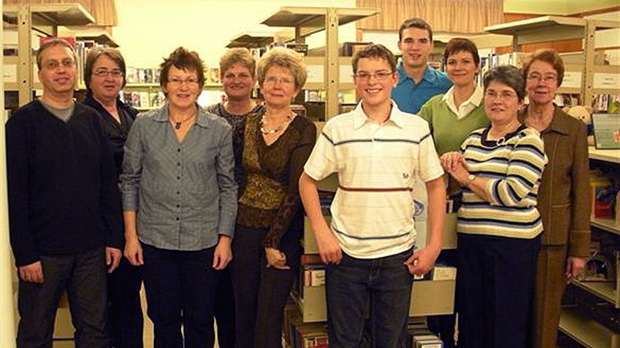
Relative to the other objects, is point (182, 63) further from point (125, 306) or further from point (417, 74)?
point (417, 74)

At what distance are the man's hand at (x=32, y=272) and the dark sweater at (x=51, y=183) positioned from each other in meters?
0.02

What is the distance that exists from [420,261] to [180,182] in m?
0.91

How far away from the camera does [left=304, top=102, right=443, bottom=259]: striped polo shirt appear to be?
6.55ft

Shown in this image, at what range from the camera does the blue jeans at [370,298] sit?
2.04 metres

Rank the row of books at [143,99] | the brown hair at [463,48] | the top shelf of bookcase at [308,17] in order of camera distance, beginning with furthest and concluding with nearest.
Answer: the row of books at [143,99] → the top shelf of bookcase at [308,17] → the brown hair at [463,48]

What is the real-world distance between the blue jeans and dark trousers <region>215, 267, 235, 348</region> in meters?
0.61

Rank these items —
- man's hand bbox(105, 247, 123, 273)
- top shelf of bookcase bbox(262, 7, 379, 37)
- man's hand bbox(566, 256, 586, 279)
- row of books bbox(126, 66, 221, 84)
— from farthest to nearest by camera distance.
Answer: row of books bbox(126, 66, 221, 84)
top shelf of bookcase bbox(262, 7, 379, 37)
man's hand bbox(566, 256, 586, 279)
man's hand bbox(105, 247, 123, 273)

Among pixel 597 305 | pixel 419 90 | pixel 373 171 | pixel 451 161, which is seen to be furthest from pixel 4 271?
pixel 597 305

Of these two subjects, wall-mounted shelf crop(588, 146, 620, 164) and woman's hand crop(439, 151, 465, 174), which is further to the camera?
wall-mounted shelf crop(588, 146, 620, 164)

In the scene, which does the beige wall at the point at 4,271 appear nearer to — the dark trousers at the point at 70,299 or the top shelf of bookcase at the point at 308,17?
the dark trousers at the point at 70,299

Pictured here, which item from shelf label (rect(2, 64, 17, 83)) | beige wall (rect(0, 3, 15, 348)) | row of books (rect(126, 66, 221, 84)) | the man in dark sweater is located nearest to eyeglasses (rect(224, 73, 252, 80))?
the man in dark sweater

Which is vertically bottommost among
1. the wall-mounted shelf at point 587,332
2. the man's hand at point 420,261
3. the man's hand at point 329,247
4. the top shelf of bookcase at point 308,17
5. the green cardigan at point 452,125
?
the wall-mounted shelf at point 587,332

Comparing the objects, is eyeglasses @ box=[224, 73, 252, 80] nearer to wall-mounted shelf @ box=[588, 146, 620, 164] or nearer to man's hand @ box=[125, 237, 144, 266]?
man's hand @ box=[125, 237, 144, 266]

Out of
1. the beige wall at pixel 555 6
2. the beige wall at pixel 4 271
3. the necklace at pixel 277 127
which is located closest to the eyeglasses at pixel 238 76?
the necklace at pixel 277 127
